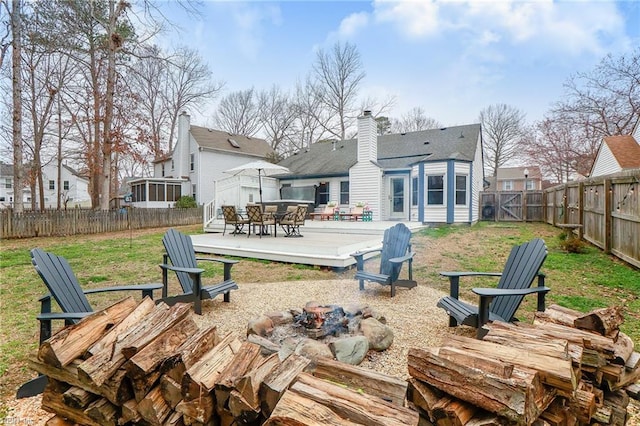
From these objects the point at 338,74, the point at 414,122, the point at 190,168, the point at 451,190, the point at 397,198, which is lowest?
the point at 397,198

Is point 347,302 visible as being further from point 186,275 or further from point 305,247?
point 305,247

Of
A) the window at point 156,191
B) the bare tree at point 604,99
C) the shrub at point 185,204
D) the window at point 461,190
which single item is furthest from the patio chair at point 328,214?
the bare tree at point 604,99

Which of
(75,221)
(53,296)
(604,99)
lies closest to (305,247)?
(53,296)

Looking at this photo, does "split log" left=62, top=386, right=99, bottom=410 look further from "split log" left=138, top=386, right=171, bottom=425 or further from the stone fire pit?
the stone fire pit

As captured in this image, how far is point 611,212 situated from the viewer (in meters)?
6.67

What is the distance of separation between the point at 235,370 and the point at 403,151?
14329 mm

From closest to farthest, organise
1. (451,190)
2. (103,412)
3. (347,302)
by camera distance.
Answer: (103,412) < (347,302) < (451,190)

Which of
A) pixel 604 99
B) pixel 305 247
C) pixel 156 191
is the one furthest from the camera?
A: pixel 156 191

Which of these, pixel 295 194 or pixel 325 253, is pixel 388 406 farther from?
pixel 295 194

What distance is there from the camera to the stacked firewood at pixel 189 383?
142 centimetres

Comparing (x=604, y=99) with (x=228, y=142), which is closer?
(x=604, y=99)

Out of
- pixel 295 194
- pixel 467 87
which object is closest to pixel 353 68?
pixel 467 87

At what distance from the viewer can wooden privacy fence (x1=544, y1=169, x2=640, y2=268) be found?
5.66 meters

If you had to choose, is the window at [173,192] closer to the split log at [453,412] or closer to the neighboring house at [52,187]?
the neighboring house at [52,187]
